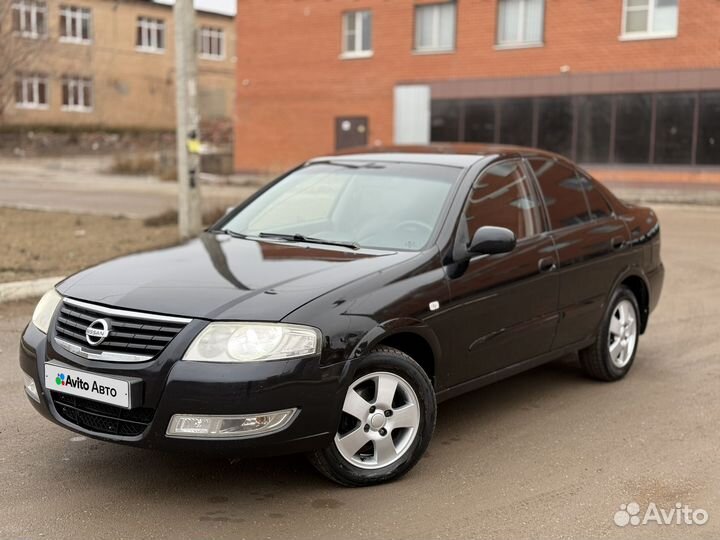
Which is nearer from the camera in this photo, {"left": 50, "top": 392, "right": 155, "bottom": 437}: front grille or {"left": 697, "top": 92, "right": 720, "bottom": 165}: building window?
{"left": 50, "top": 392, "right": 155, "bottom": 437}: front grille

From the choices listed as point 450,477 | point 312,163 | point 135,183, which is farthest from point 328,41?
point 450,477

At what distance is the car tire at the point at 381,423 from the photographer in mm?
4230

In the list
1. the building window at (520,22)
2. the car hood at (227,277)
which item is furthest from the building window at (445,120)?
the car hood at (227,277)

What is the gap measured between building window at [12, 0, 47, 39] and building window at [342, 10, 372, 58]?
51.3ft

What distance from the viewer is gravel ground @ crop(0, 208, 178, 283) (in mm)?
10535

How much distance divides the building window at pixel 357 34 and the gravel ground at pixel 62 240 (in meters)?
17.0

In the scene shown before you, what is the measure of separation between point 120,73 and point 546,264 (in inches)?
1998

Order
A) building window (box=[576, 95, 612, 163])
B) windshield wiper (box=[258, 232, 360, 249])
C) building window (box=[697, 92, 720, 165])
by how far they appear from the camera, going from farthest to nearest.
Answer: building window (box=[576, 95, 612, 163]) → building window (box=[697, 92, 720, 165]) → windshield wiper (box=[258, 232, 360, 249])

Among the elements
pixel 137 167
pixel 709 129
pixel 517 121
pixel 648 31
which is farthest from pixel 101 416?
pixel 137 167

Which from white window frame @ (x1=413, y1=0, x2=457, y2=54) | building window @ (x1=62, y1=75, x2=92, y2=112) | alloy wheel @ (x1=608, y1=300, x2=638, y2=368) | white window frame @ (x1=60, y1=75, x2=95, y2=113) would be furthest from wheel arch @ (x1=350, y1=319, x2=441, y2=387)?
building window @ (x1=62, y1=75, x2=92, y2=112)

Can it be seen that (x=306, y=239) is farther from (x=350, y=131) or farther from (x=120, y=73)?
(x=120, y=73)

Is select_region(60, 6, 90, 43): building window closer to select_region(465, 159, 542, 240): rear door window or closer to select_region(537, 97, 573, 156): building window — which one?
select_region(537, 97, 573, 156): building window

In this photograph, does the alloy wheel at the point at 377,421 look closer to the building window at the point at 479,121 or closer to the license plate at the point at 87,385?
the license plate at the point at 87,385

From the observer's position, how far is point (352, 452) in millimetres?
4277
